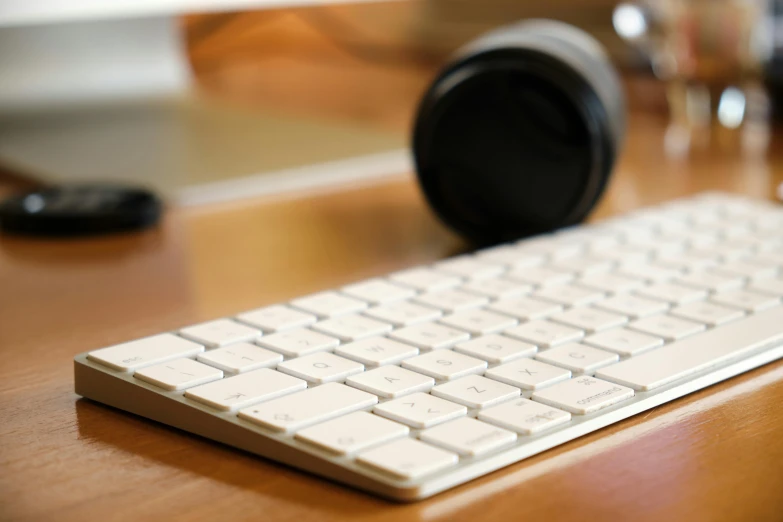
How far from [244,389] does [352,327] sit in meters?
0.08

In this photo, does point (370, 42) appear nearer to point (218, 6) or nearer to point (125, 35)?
point (125, 35)

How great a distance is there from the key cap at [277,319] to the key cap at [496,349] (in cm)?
7

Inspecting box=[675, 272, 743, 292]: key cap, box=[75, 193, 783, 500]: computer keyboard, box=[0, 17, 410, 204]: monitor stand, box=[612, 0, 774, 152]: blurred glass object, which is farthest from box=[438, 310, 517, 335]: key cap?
box=[612, 0, 774, 152]: blurred glass object

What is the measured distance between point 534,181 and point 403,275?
16 cm

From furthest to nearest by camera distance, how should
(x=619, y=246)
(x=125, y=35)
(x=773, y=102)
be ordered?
1. (x=773, y=102)
2. (x=125, y=35)
3. (x=619, y=246)

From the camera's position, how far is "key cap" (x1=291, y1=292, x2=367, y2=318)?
0.44 meters

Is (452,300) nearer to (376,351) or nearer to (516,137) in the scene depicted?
(376,351)

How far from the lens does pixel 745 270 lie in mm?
496

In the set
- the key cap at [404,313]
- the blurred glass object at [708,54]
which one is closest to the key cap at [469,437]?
the key cap at [404,313]

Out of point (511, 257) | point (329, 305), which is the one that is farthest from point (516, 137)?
point (329, 305)

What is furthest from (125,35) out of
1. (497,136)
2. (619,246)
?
(619,246)

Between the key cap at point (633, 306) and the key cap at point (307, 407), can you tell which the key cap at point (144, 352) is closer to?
the key cap at point (307, 407)

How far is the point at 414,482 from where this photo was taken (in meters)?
0.29

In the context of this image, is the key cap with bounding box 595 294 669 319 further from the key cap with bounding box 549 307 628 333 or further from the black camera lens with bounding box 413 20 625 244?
the black camera lens with bounding box 413 20 625 244
